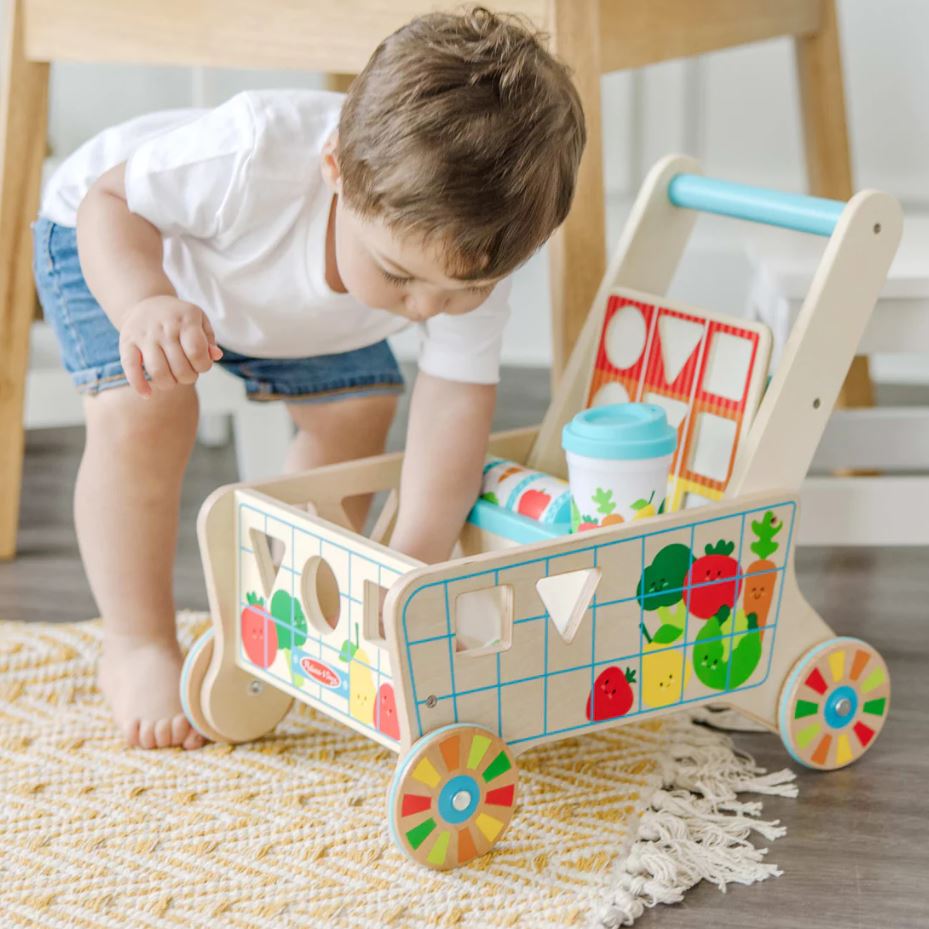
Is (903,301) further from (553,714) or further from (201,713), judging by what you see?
(201,713)

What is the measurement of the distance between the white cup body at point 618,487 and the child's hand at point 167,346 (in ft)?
0.79

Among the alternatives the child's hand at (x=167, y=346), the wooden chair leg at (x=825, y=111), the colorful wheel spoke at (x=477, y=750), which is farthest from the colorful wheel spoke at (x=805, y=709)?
the wooden chair leg at (x=825, y=111)

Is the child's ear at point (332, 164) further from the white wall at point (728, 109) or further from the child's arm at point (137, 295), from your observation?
the white wall at point (728, 109)

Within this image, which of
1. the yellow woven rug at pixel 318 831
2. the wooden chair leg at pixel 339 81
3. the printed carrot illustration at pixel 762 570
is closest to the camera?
the yellow woven rug at pixel 318 831

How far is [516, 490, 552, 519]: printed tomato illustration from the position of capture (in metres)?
0.98

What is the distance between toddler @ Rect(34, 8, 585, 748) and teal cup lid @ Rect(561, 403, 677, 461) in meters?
0.11

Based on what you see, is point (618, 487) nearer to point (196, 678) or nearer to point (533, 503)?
point (533, 503)

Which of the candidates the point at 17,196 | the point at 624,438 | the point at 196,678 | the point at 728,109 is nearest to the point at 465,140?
the point at 624,438

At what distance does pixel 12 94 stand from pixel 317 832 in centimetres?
75

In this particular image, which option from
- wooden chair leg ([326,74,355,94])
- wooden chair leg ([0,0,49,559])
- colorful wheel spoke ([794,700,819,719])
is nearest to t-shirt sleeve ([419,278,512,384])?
colorful wheel spoke ([794,700,819,719])

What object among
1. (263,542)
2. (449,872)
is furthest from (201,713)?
(449,872)

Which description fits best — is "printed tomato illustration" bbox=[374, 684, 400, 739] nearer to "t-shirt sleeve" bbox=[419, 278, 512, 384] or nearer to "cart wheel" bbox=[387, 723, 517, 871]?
"cart wheel" bbox=[387, 723, 517, 871]

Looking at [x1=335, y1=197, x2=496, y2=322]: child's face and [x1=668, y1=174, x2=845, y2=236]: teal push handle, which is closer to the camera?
[x1=335, y1=197, x2=496, y2=322]: child's face

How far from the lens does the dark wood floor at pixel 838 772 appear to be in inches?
31.6
